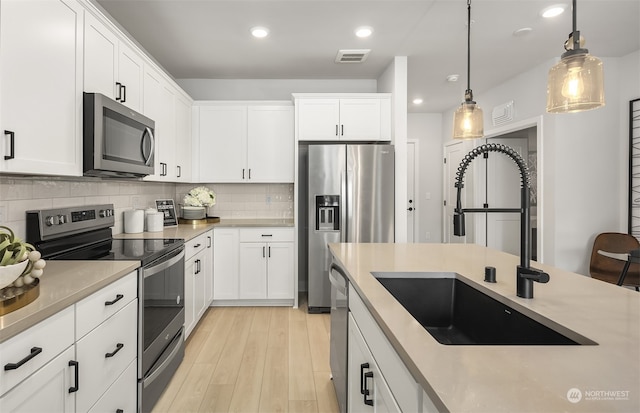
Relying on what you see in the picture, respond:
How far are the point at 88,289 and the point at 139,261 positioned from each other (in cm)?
48

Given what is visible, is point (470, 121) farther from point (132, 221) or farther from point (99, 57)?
point (132, 221)

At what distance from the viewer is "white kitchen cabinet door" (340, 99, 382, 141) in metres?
3.87

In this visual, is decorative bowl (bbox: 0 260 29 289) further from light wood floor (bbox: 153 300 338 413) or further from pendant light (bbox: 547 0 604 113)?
pendant light (bbox: 547 0 604 113)

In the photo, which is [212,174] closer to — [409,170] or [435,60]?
[435,60]

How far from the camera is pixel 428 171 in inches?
256

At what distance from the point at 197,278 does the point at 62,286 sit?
183 cm

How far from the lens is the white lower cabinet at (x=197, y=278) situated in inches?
111

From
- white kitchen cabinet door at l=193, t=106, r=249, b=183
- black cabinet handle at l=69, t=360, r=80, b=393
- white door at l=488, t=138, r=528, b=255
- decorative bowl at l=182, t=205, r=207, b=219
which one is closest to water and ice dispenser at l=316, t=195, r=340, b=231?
white kitchen cabinet door at l=193, t=106, r=249, b=183

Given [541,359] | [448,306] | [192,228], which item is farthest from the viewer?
[192,228]

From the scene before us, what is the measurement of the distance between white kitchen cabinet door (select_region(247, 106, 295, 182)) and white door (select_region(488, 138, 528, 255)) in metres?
3.25

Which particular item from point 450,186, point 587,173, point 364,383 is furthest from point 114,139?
point 450,186

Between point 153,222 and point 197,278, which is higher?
point 153,222

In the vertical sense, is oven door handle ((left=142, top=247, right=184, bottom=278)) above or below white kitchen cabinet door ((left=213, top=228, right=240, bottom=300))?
above

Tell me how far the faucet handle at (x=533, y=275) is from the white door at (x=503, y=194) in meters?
4.67
